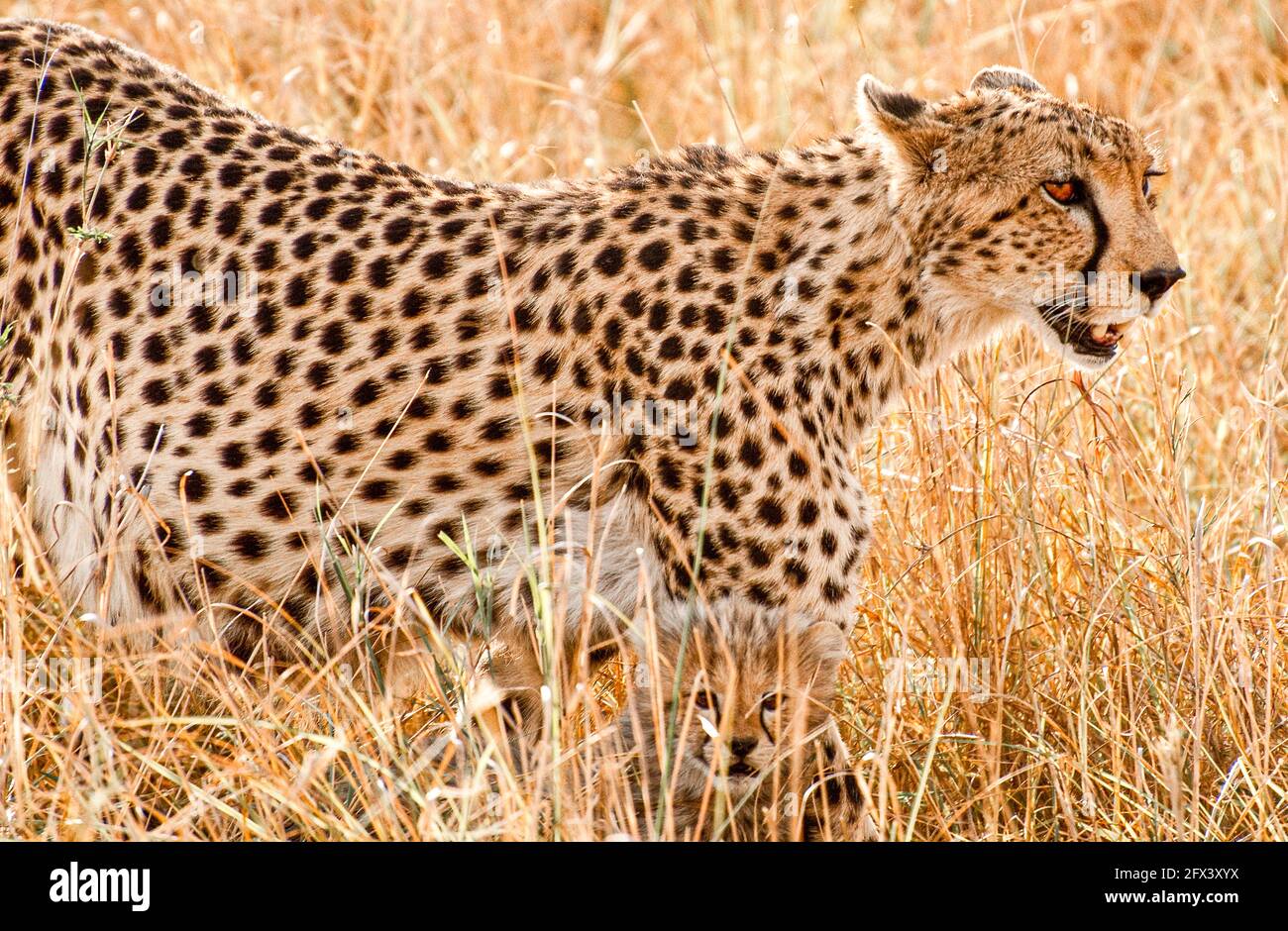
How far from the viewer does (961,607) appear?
11.7 ft

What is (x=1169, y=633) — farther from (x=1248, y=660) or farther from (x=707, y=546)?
(x=707, y=546)

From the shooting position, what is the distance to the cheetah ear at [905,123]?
3.16 meters

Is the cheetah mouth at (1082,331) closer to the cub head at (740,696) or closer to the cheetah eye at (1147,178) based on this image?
the cheetah eye at (1147,178)

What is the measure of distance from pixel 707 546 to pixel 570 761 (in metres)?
0.43

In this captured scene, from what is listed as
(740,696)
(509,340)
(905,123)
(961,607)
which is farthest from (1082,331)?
(509,340)

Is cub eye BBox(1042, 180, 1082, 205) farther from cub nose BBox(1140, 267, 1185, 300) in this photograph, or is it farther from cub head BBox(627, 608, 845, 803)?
cub head BBox(627, 608, 845, 803)

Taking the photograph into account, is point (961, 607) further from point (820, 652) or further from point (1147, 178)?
point (1147, 178)

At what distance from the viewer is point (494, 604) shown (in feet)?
10.5

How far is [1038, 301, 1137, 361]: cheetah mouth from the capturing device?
3131 millimetres

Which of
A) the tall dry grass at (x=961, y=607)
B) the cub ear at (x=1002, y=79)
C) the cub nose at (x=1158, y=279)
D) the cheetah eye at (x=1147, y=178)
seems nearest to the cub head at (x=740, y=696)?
the tall dry grass at (x=961, y=607)

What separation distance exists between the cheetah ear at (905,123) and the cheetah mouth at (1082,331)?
0.34m

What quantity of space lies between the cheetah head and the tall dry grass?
31cm

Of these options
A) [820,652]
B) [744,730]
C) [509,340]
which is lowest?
[744,730]

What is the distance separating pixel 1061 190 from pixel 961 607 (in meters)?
0.90
